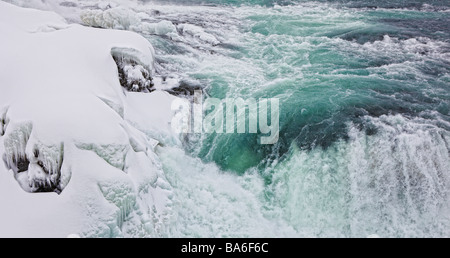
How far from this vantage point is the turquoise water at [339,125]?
679 cm

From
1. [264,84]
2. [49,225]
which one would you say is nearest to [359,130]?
[264,84]

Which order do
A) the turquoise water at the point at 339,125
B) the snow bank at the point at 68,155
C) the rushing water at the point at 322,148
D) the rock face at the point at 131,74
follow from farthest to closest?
the rock face at the point at 131,74
the turquoise water at the point at 339,125
the rushing water at the point at 322,148
the snow bank at the point at 68,155

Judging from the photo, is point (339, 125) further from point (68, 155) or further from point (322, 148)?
point (68, 155)

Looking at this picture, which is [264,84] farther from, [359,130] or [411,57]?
[411,57]

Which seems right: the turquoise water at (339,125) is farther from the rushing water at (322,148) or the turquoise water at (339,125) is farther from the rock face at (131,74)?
the rock face at (131,74)

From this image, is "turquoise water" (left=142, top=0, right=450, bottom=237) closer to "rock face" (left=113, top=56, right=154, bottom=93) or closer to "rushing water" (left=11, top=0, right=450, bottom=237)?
"rushing water" (left=11, top=0, right=450, bottom=237)

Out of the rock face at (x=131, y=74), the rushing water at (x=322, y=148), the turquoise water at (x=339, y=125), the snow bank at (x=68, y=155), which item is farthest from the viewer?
the rock face at (x=131, y=74)

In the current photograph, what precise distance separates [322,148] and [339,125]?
1.02m

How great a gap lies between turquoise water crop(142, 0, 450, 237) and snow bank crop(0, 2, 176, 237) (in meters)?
1.46

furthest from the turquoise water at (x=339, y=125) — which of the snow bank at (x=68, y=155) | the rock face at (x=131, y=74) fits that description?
the rock face at (x=131, y=74)

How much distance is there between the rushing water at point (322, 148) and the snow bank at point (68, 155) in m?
1.16

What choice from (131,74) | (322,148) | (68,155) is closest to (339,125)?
(322,148)

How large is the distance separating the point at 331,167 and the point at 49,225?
5.75 metres

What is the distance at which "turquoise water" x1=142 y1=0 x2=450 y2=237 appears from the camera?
6793mm
